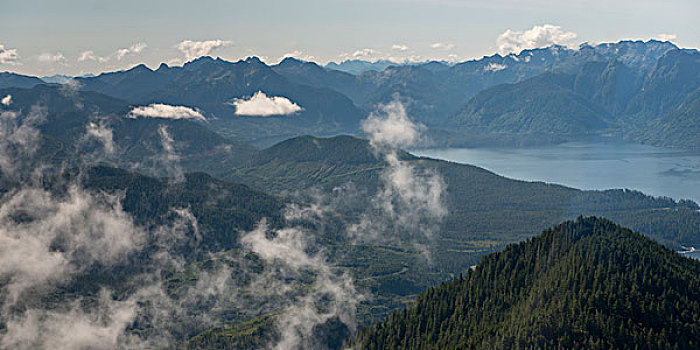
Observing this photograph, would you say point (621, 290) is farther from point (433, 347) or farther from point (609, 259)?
point (433, 347)

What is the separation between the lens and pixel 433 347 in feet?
643

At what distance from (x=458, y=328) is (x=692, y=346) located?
65.9m

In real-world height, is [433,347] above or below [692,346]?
below

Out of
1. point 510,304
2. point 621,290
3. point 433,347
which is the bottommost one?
point 433,347

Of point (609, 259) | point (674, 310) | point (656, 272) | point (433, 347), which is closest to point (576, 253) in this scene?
point (609, 259)

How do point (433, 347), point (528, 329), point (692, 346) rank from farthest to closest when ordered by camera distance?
point (433, 347) → point (528, 329) → point (692, 346)

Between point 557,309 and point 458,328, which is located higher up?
point 557,309

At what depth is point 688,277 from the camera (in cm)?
18388

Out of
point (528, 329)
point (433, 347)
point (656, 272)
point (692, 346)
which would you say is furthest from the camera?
point (433, 347)

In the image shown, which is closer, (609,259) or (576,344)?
(576,344)

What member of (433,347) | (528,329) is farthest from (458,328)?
(528,329)

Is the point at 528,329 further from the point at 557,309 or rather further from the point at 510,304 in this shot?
the point at 510,304

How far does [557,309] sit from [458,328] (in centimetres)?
3868

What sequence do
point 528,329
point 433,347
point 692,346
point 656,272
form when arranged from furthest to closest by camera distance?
point 433,347, point 656,272, point 528,329, point 692,346
